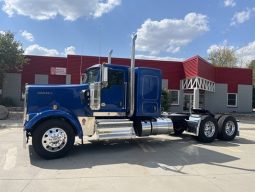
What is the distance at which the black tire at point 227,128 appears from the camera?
14240mm

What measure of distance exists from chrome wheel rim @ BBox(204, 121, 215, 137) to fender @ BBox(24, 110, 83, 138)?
5540mm

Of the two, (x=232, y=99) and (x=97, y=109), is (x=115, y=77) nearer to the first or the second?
(x=97, y=109)

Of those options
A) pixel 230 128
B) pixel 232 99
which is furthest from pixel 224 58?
pixel 230 128

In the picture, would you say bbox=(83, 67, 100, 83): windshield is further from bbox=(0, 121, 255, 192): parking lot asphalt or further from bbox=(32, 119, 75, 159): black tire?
bbox=(0, 121, 255, 192): parking lot asphalt

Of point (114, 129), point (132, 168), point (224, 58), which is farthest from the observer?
point (224, 58)

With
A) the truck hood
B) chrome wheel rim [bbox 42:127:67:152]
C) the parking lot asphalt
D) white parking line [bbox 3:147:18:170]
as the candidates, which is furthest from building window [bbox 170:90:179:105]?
chrome wheel rim [bbox 42:127:67:152]

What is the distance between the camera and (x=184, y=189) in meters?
7.00

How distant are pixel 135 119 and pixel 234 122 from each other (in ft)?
15.9

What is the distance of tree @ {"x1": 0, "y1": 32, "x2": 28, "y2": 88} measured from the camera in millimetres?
29906

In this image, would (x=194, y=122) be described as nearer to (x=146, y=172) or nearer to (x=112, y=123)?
(x=112, y=123)

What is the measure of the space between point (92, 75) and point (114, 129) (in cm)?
193

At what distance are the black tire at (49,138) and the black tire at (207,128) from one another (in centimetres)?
558

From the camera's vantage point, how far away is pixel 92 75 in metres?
11.6

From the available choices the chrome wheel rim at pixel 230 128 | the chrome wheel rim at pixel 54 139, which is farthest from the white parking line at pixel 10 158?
the chrome wheel rim at pixel 230 128
